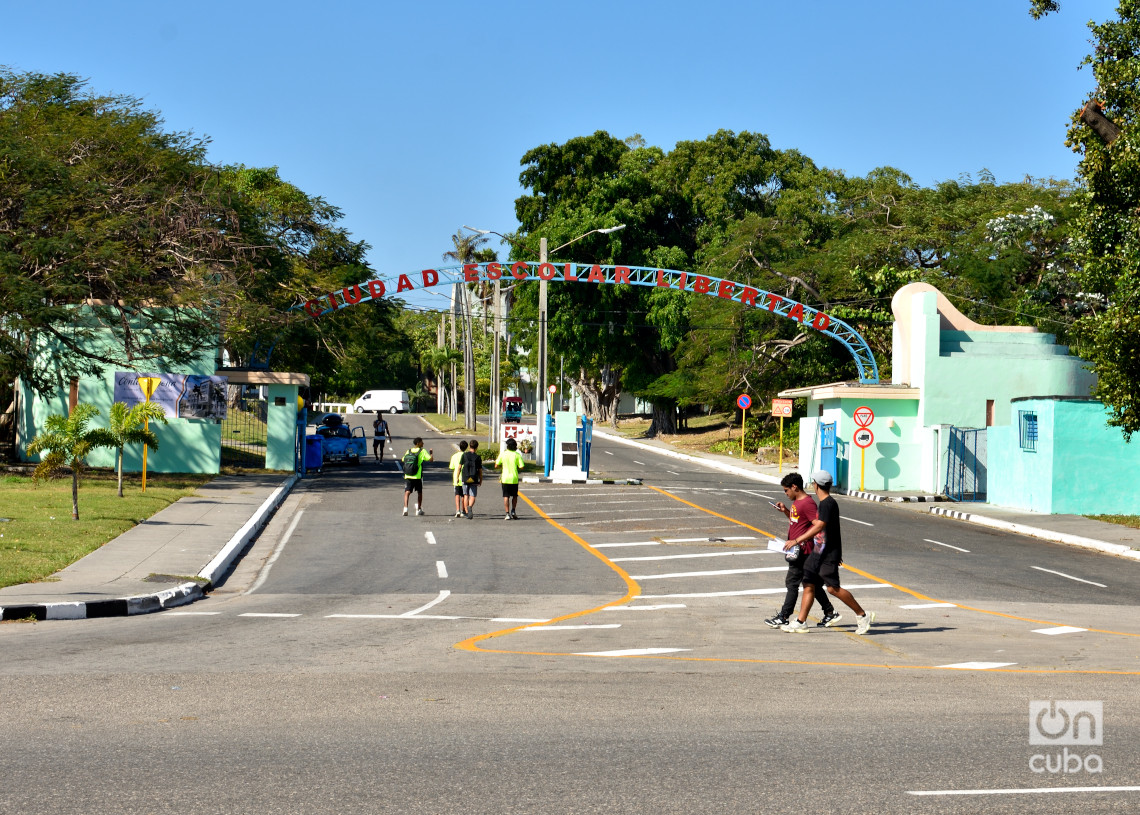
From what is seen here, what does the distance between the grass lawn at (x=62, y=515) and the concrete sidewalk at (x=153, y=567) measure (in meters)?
0.27

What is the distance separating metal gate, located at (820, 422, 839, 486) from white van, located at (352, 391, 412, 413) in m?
69.2

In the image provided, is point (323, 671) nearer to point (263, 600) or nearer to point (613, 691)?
point (613, 691)

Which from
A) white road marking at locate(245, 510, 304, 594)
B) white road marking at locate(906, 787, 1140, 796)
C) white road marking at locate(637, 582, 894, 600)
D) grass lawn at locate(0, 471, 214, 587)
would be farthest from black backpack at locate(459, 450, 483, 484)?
white road marking at locate(906, 787, 1140, 796)

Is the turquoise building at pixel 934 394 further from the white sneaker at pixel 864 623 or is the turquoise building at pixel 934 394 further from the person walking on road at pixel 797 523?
the person walking on road at pixel 797 523

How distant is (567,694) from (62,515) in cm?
1570

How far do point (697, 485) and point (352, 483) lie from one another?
10.9 metres

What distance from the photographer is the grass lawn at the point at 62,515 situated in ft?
51.7

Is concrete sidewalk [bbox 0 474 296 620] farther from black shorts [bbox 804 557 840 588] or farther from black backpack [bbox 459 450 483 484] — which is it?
black shorts [bbox 804 557 840 588]

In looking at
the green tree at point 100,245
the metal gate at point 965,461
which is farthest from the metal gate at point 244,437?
the metal gate at point 965,461

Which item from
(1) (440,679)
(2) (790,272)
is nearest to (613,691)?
(1) (440,679)

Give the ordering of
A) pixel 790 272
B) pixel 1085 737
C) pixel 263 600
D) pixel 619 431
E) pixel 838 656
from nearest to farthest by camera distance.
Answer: pixel 1085 737 → pixel 838 656 → pixel 263 600 → pixel 790 272 → pixel 619 431

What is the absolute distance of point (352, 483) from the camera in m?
35.0

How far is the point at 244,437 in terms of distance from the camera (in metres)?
48.5

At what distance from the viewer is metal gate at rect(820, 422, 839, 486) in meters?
37.0
